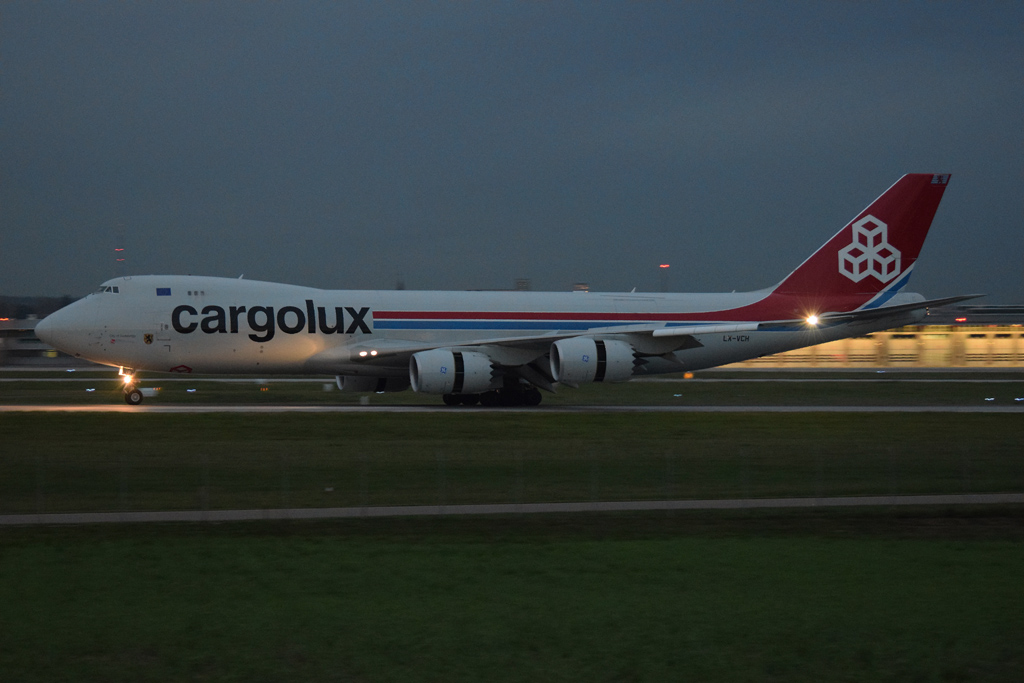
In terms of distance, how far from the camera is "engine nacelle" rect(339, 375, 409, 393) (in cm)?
4350

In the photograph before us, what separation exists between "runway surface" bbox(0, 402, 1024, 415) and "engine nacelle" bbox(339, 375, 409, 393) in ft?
5.50

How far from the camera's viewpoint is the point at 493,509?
64.0 feet

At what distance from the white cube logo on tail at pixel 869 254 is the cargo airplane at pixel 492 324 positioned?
0.15ft

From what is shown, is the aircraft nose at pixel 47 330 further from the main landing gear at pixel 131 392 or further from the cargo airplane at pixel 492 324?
the main landing gear at pixel 131 392

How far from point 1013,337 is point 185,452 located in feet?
273

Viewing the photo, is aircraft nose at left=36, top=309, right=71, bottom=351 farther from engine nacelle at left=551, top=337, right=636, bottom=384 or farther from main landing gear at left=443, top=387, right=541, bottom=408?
engine nacelle at left=551, top=337, right=636, bottom=384

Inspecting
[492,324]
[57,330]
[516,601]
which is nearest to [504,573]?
[516,601]

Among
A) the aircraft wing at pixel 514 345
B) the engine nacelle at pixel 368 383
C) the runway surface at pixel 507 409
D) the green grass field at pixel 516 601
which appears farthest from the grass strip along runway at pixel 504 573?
the engine nacelle at pixel 368 383

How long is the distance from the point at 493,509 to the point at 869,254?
33.0 m

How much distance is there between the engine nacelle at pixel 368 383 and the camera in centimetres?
4350

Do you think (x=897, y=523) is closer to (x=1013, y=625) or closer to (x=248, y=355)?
(x=1013, y=625)

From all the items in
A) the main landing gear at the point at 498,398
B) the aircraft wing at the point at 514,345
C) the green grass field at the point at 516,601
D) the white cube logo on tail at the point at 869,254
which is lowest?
the green grass field at the point at 516,601

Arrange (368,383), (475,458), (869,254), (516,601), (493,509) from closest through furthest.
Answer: (516,601) < (493,509) < (475,458) < (368,383) < (869,254)

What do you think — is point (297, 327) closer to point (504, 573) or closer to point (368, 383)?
point (368, 383)
